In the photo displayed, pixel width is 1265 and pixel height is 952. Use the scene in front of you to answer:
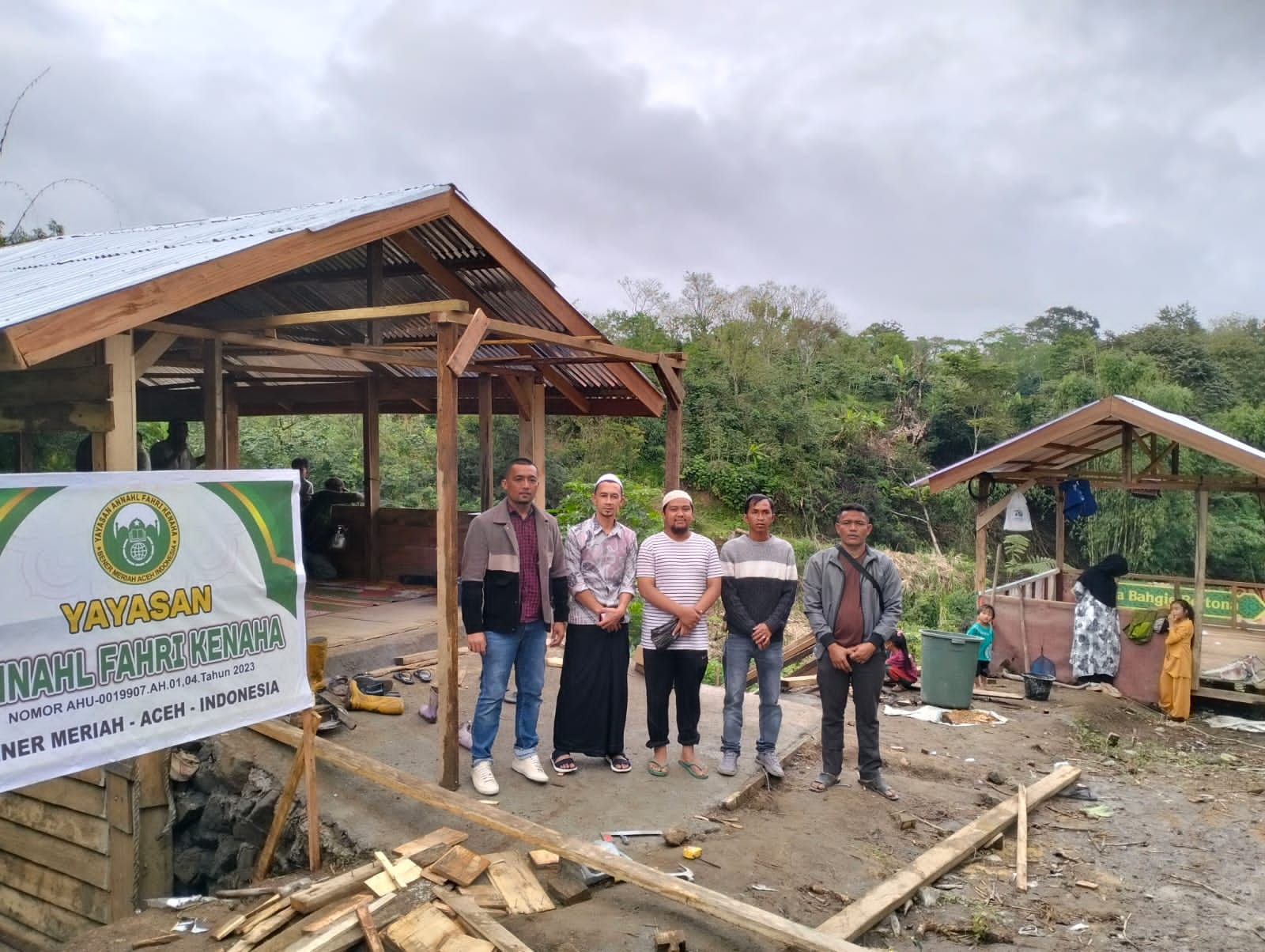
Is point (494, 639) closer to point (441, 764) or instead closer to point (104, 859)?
point (441, 764)

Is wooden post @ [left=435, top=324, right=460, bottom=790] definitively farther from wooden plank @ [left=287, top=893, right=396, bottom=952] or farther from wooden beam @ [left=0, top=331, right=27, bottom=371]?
wooden beam @ [left=0, top=331, right=27, bottom=371]

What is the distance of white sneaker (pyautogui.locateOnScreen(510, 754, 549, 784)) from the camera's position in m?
Answer: 5.41

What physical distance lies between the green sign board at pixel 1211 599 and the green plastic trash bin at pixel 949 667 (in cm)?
466

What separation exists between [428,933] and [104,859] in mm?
2923

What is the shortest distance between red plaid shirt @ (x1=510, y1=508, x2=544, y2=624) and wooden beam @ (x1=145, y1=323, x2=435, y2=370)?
2231mm

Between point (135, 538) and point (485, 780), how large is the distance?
7.67ft

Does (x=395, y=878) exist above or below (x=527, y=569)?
below

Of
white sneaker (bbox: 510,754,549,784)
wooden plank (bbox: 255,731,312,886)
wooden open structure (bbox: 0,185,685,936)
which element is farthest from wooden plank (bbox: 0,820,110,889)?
white sneaker (bbox: 510,754,549,784)

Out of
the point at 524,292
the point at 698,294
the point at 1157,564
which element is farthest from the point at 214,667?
the point at 698,294

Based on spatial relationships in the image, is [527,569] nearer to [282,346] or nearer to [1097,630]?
[282,346]

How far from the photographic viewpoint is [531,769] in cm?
545

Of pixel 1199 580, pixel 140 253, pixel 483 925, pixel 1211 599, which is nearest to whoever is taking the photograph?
pixel 483 925

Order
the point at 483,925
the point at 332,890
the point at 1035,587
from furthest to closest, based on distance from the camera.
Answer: the point at 1035,587, the point at 332,890, the point at 483,925

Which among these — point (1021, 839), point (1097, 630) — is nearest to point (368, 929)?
point (1021, 839)
